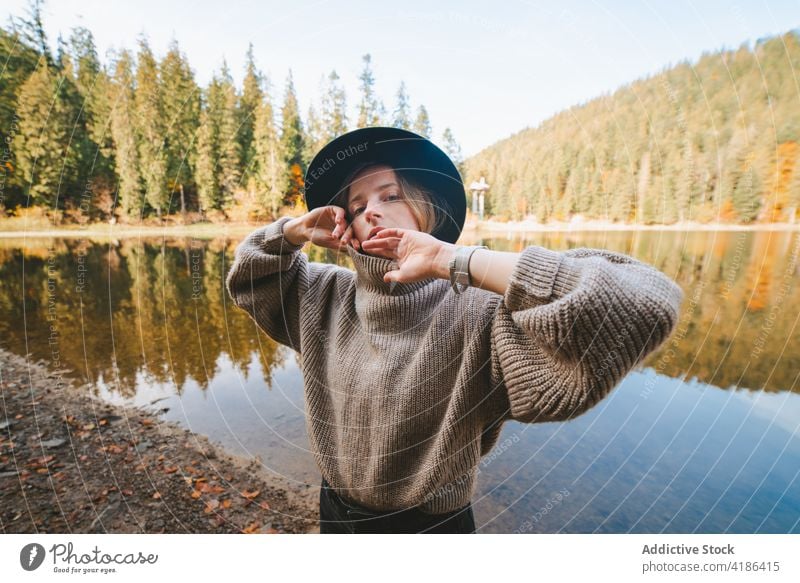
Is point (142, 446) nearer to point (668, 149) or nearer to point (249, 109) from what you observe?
point (249, 109)

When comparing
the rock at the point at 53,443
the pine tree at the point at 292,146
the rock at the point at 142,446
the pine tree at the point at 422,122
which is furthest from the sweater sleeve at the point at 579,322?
the rock at the point at 53,443

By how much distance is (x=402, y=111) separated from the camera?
0.84 m

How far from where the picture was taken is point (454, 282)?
51 centimetres

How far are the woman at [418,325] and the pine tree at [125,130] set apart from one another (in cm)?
83

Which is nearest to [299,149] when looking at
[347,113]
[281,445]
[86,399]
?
[347,113]

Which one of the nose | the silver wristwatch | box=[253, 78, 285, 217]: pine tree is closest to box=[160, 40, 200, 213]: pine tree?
box=[253, 78, 285, 217]: pine tree

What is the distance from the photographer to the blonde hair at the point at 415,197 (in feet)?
2.25

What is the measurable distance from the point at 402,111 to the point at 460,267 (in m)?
0.50

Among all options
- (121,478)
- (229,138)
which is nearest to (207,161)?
(229,138)

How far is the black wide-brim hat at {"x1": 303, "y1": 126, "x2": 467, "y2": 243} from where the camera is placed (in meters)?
0.68

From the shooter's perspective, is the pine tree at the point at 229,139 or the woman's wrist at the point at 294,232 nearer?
the woman's wrist at the point at 294,232

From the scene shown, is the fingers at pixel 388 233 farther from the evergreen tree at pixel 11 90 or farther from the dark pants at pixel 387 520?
the evergreen tree at pixel 11 90

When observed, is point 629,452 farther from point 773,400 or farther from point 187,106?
point 187,106

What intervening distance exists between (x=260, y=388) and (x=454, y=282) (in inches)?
102
